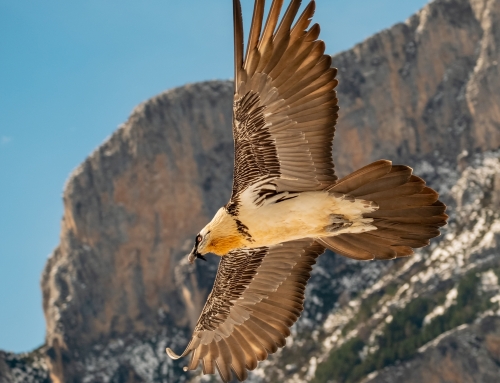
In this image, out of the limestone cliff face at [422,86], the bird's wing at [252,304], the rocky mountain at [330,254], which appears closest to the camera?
the bird's wing at [252,304]

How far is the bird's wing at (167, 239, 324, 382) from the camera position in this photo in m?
15.8

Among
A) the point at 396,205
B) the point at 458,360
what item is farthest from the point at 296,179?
the point at 458,360

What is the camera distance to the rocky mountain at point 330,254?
120250mm

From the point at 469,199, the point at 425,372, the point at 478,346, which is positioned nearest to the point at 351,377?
the point at 425,372

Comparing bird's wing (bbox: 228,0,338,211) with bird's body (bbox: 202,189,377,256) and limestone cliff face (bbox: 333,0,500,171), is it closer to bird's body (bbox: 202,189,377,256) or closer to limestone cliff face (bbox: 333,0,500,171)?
bird's body (bbox: 202,189,377,256)

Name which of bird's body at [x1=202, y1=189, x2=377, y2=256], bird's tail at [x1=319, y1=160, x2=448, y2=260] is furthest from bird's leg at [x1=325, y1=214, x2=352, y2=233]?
bird's tail at [x1=319, y1=160, x2=448, y2=260]

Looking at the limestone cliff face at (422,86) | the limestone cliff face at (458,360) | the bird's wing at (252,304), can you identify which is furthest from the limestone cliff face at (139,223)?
the bird's wing at (252,304)

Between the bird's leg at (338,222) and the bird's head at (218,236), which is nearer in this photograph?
the bird's head at (218,236)

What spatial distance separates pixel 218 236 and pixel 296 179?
1.61 metres

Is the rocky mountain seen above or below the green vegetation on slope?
above

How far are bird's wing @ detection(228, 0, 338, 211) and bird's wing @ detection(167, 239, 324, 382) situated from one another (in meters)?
2.03

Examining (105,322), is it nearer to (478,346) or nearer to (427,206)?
(478,346)

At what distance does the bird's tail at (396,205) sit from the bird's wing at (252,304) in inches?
76.3

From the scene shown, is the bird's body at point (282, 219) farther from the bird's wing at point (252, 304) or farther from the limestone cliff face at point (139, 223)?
the limestone cliff face at point (139, 223)
